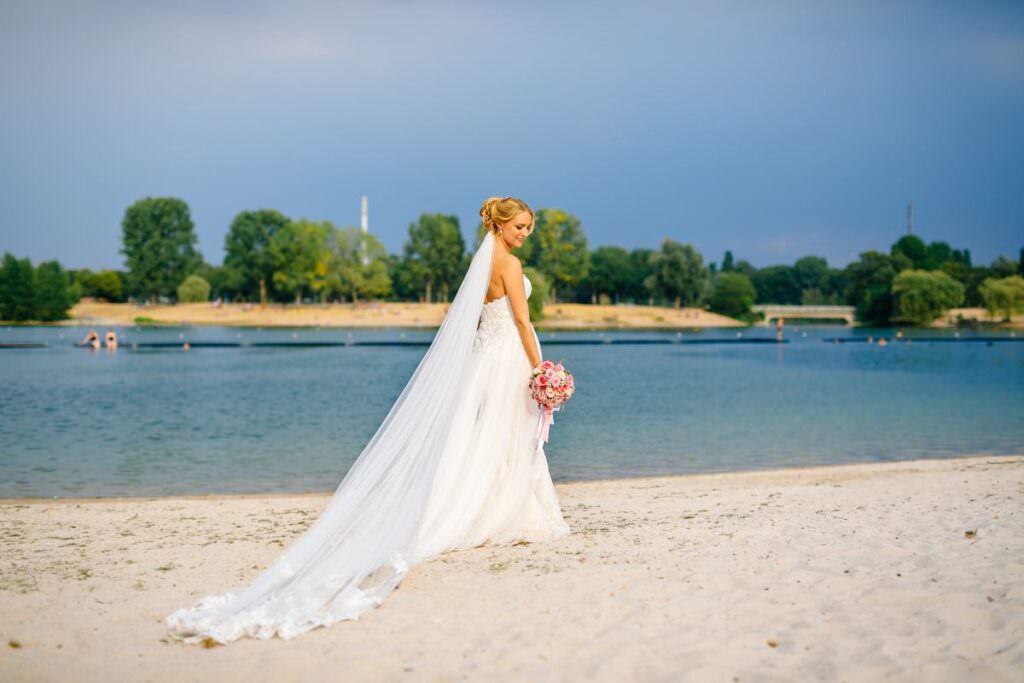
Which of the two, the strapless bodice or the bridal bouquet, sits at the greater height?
the strapless bodice

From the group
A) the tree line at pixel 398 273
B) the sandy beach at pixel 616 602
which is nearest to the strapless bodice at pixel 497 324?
the sandy beach at pixel 616 602

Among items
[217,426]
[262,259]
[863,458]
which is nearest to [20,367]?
[217,426]

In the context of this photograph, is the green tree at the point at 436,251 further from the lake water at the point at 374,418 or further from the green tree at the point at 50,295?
the lake water at the point at 374,418

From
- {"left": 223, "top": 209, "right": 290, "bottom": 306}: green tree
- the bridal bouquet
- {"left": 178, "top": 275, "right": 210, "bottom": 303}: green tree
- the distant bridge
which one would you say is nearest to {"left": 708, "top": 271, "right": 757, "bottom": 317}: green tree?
the distant bridge

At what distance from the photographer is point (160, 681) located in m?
4.95

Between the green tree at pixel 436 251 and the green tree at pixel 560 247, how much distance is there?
10185mm

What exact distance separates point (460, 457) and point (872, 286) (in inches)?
5114

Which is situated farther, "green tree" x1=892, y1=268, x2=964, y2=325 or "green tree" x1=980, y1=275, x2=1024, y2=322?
"green tree" x1=892, y1=268, x2=964, y2=325

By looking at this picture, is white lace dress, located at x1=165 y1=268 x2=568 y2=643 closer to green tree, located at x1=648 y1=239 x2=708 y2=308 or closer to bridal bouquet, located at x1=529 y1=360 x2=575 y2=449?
bridal bouquet, located at x1=529 y1=360 x2=575 y2=449

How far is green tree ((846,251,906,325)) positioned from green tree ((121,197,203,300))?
95.5 metres

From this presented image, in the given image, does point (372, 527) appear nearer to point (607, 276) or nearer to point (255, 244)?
point (255, 244)

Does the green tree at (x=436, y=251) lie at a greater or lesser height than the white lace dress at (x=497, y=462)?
greater

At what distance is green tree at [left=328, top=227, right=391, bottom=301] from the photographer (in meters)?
114

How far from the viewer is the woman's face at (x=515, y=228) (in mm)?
7492
